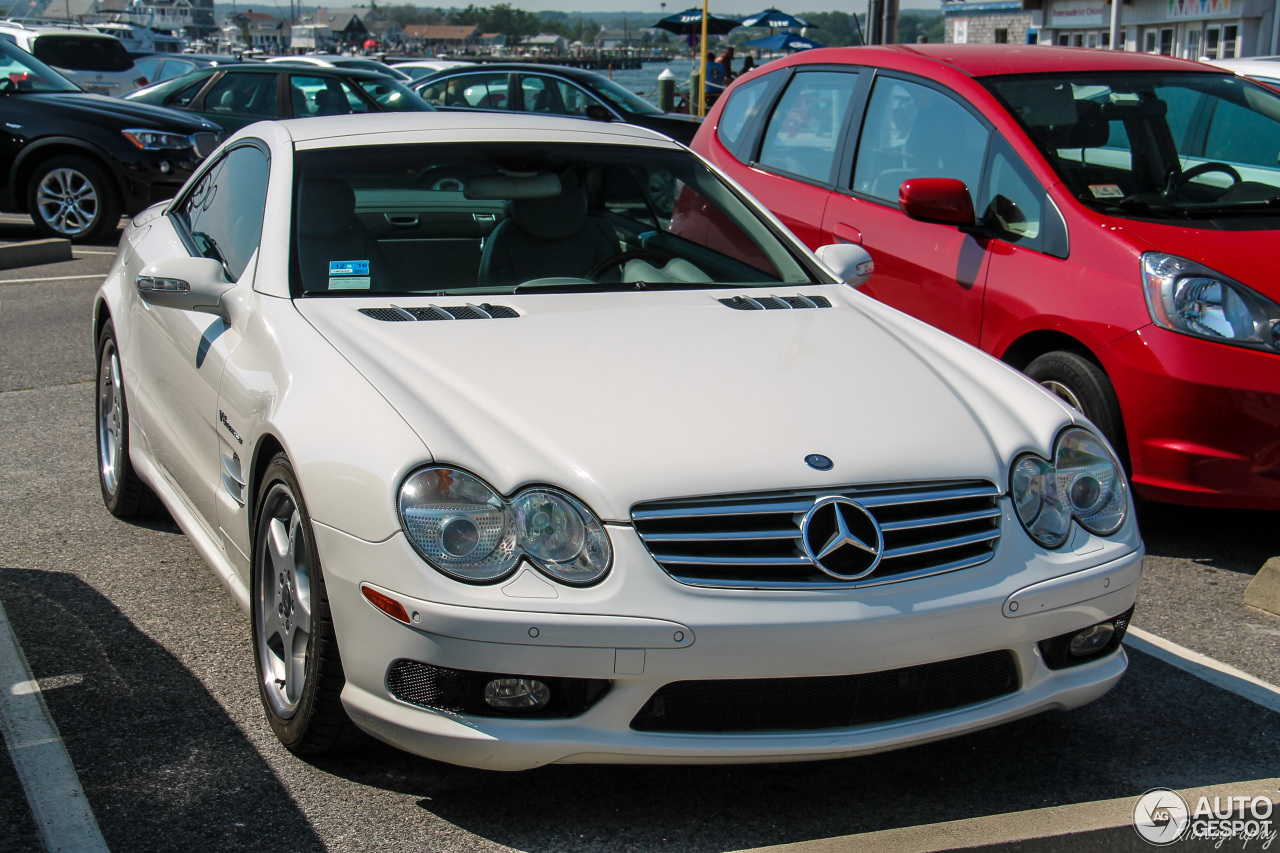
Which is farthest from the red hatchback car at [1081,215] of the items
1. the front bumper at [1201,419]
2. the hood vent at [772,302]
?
the hood vent at [772,302]

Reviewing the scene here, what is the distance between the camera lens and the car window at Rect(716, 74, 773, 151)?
21.8 ft

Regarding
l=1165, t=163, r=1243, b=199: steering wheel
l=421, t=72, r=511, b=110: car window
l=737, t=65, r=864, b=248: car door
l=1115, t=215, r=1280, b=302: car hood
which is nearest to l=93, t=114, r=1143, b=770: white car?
l=1115, t=215, r=1280, b=302: car hood

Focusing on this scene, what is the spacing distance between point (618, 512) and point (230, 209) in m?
2.15

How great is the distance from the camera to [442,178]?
3.98 meters

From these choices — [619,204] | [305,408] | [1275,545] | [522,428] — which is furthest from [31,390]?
[1275,545]

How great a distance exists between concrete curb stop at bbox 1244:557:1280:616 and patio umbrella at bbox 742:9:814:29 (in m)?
32.8

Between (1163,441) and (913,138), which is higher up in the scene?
(913,138)

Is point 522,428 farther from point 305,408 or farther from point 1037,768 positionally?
point 1037,768

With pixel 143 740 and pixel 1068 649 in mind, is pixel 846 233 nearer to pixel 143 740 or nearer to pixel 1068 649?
pixel 1068 649

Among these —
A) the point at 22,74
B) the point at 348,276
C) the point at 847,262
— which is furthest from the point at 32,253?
the point at 847,262

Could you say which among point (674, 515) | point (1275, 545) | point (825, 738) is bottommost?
point (1275, 545)

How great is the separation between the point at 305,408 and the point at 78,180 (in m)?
9.13

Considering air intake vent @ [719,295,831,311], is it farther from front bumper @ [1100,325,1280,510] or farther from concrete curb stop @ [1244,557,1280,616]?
concrete curb stop @ [1244,557,1280,616]

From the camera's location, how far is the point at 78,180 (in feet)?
35.8
